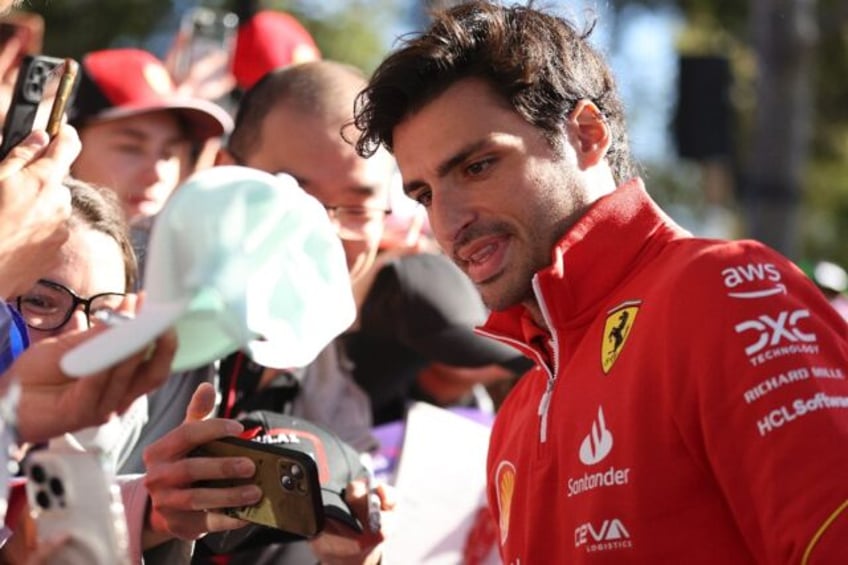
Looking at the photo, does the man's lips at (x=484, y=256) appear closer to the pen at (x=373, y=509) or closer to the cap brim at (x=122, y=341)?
the pen at (x=373, y=509)

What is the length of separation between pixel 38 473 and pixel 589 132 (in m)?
1.52

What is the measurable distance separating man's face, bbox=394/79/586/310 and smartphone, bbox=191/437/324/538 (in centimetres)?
60

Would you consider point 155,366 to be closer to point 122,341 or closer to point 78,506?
point 122,341

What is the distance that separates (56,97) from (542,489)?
1.11m

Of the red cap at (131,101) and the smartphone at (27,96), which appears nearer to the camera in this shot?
the smartphone at (27,96)

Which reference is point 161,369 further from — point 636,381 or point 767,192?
point 767,192

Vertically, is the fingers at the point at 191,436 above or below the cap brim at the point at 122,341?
below

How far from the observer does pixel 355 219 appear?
158 inches

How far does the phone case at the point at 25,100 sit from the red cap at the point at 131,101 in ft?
6.36

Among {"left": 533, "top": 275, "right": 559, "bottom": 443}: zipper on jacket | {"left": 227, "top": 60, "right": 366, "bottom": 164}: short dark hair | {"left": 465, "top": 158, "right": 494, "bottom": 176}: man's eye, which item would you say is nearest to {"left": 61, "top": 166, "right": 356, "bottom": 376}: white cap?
{"left": 533, "top": 275, "right": 559, "bottom": 443}: zipper on jacket

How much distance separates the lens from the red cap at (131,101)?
16.4 ft

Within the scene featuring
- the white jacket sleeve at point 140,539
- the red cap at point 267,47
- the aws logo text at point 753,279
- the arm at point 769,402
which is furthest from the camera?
the red cap at point 267,47

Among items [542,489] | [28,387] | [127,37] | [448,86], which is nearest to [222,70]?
[448,86]

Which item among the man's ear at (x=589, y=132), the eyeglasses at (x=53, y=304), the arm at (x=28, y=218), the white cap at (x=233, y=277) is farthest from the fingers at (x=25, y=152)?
the man's ear at (x=589, y=132)
